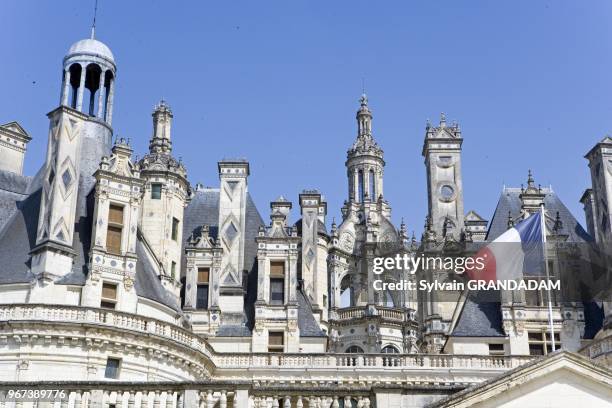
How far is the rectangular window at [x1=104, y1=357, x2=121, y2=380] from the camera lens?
2936 cm

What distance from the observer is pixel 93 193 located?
33469mm

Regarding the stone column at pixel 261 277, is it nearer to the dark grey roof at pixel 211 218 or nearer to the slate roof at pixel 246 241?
the slate roof at pixel 246 241

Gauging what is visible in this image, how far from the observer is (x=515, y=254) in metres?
34.2

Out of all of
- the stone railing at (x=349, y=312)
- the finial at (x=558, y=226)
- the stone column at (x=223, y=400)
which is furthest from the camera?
the stone railing at (x=349, y=312)

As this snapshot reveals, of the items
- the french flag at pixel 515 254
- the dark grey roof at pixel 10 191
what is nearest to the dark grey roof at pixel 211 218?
the dark grey roof at pixel 10 191

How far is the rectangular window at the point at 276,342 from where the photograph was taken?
1400 inches

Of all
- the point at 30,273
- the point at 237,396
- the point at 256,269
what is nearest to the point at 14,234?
the point at 30,273

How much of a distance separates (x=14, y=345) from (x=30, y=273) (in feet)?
9.11

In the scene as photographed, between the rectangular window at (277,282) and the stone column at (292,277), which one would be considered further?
the rectangular window at (277,282)

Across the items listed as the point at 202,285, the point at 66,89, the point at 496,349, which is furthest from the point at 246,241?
the point at 496,349

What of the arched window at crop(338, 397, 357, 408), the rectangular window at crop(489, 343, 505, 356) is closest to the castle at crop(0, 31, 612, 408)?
the rectangular window at crop(489, 343, 505, 356)

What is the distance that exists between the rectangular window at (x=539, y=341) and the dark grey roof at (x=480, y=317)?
3.70 ft

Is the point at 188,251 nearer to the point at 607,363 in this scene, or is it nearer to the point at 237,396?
the point at 607,363

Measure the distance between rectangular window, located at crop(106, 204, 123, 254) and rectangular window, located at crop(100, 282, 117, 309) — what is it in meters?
1.27
